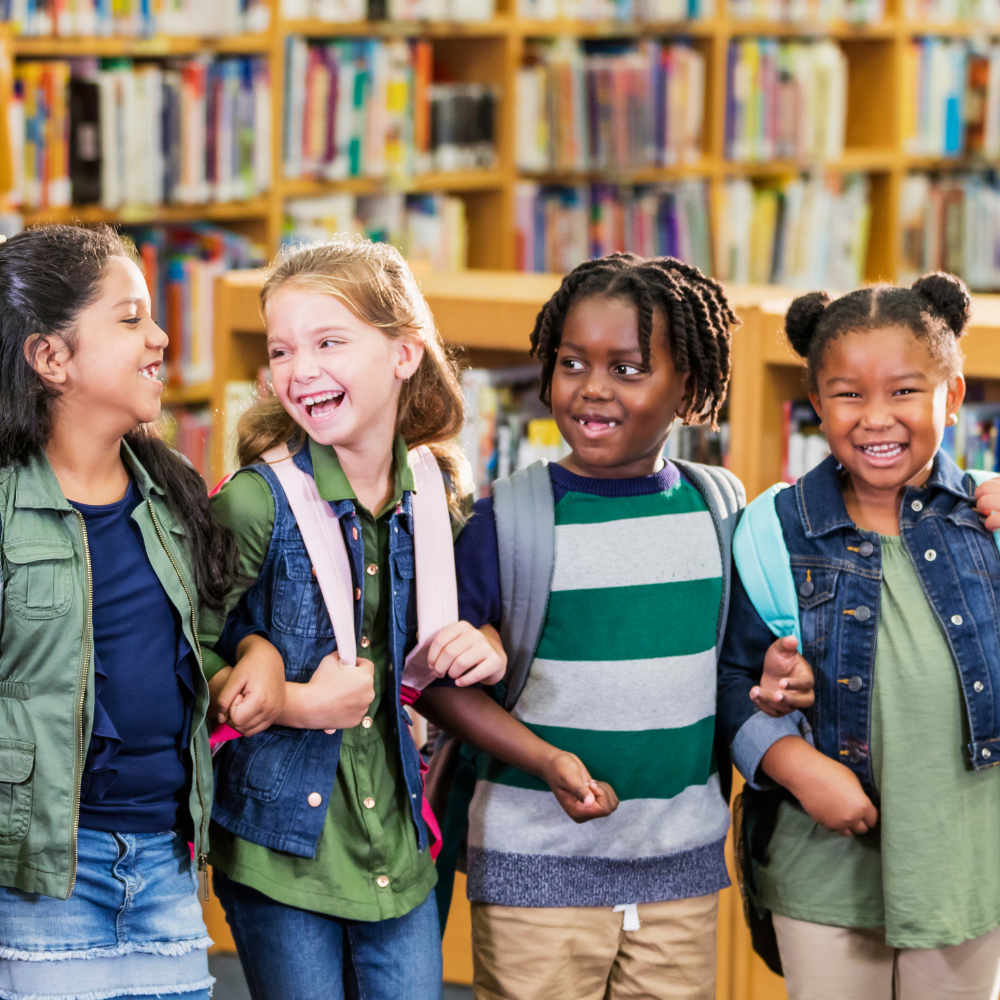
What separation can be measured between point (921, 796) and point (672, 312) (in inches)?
24.6

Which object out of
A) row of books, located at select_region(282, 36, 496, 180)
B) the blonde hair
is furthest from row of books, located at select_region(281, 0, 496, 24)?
the blonde hair

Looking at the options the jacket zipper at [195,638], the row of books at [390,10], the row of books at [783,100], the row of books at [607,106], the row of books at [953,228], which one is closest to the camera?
the jacket zipper at [195,638]

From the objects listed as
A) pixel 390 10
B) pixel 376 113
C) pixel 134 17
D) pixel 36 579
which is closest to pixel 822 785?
pixel 36 579

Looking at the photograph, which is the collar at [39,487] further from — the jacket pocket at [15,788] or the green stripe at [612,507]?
the green stripe at [612,507]

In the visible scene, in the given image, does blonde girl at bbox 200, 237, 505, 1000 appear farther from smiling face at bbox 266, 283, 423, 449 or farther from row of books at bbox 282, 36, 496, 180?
row of books at bbox 282, 36, 496, 180

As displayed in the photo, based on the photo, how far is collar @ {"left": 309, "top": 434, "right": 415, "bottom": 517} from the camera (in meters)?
1.52

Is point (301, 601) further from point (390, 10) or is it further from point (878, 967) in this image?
point (390, 10)

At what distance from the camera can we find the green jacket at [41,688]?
1.32m

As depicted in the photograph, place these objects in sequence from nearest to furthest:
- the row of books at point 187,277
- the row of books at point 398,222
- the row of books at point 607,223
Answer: the row of books at point 187,277, the row of books at point 398,222, the row of books at point 607,223

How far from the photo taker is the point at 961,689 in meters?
1.51

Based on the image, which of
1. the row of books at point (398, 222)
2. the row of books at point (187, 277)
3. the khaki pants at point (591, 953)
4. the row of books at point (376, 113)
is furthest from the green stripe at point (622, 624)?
the row of books at point (376, 113)

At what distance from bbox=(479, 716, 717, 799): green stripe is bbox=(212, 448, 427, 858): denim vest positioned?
0.64 feet

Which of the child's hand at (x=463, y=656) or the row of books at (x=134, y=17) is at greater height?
the row of books at (x=134, y=17)

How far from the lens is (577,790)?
143 centimetres
